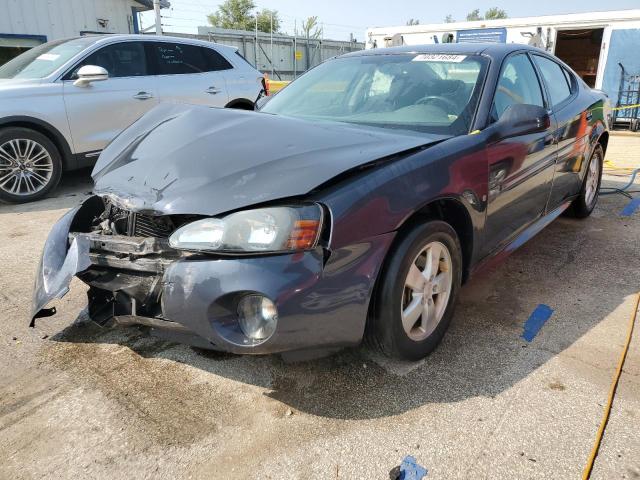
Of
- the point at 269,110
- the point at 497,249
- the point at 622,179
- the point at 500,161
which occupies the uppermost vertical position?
the point at 269,110

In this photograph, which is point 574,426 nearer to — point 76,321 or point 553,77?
point 76,321

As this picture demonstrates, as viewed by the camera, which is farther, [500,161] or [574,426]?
[500,161]

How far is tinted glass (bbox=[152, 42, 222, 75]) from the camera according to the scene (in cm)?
657

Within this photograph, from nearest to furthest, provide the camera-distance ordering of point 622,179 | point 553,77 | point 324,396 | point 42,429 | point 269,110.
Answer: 1. point 42,429
2. point 324,396
3. point 269,110
4. point 553,77
5. point 622,179

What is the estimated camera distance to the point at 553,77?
399 cm

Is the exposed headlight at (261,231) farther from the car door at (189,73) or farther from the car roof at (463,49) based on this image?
the car door at (189,73)

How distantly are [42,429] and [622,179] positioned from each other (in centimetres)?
724

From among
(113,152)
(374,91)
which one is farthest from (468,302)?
(113,152)

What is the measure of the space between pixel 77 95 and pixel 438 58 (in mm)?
4281

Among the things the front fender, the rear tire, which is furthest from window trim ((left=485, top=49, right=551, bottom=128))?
the front fender

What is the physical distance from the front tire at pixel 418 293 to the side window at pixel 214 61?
557cm

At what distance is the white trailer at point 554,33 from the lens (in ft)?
38.7

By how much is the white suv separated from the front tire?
177 inches

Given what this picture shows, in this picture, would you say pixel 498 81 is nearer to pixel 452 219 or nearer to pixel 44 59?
pixel 452 219
